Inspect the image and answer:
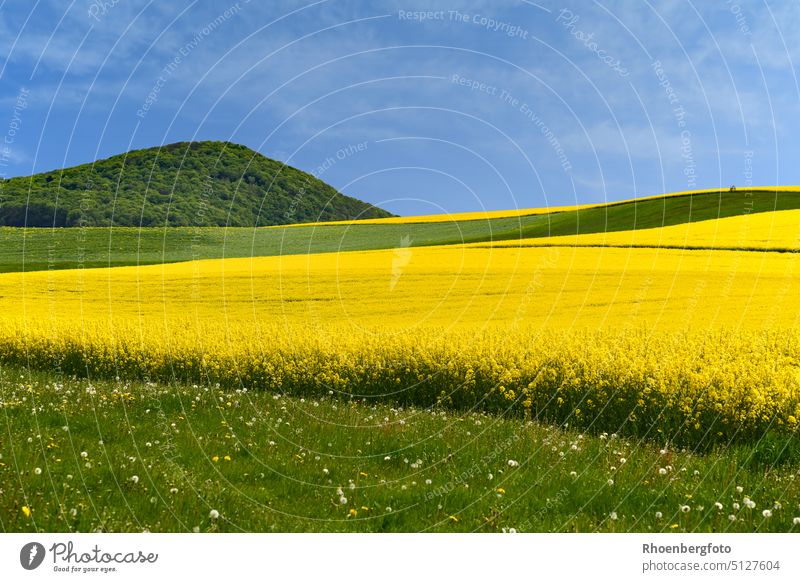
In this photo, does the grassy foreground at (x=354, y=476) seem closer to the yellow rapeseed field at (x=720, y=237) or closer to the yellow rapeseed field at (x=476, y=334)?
the yellow rapeseed field at (x=476, y=334)

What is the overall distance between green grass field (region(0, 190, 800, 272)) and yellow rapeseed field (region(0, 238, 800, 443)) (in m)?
25.8

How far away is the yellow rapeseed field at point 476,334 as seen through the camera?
10891 millimetres

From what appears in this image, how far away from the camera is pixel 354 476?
7.50 meters

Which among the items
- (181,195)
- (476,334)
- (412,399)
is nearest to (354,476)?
(412,399)

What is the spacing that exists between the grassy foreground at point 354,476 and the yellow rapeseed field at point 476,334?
1.12m

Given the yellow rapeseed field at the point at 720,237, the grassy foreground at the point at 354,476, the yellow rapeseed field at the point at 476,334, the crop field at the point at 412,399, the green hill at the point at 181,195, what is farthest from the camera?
the green hill at the point at 181,195

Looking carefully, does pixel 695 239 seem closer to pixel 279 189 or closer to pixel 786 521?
pixel 786 521

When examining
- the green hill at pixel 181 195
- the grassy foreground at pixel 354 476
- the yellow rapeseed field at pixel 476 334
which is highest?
the green hill at pixel 181 195

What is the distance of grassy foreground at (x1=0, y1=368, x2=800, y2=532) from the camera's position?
593 centimetres

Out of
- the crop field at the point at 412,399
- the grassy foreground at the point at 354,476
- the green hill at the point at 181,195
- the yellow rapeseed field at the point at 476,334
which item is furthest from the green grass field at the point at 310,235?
the grassy foreground at the point at 354,476

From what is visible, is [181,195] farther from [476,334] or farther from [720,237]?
[476,334]

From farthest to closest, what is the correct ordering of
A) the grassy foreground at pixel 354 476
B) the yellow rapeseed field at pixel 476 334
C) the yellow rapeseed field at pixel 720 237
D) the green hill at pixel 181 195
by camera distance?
the green hill at pixel 181 195 < the yellow rapeseed field at pixel 720 237 < the yellow rapeseed field at pixel 476 334 < the grassy foreground at pixel 354 476

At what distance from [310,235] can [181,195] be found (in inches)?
707
